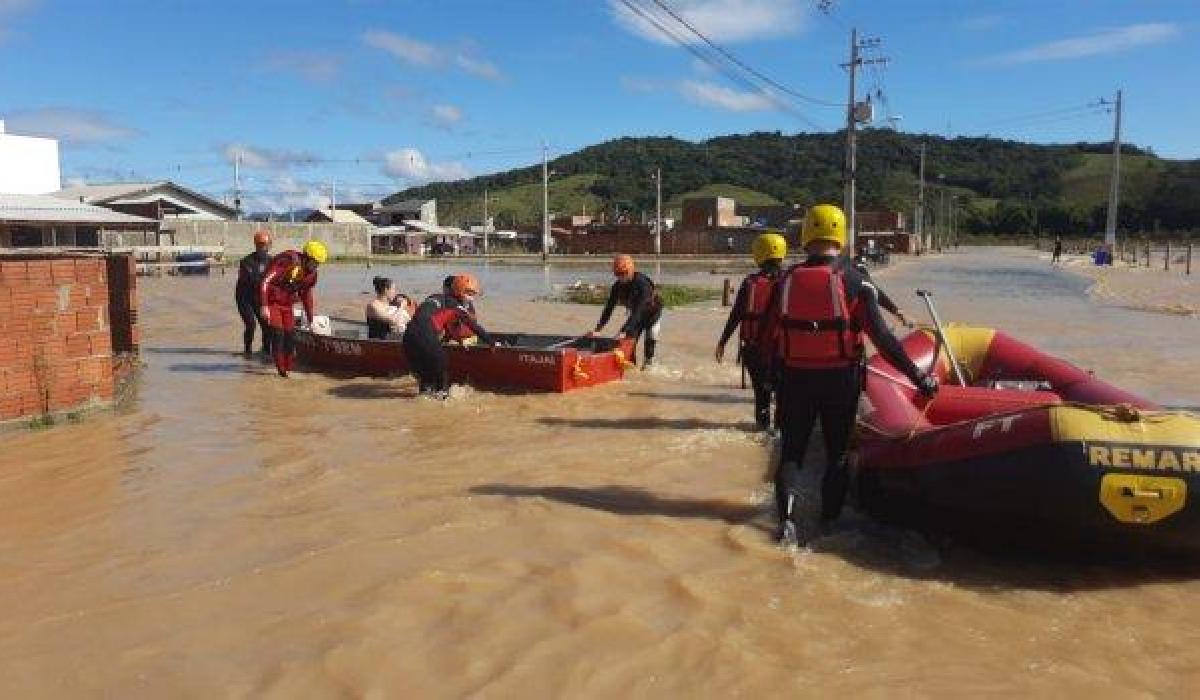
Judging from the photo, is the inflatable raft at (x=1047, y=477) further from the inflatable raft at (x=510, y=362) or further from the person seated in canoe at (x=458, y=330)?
the person seated in canoe at (x=458, y=330)

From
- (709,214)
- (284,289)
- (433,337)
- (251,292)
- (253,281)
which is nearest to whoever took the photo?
(433,337)

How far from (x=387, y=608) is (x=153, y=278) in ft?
105

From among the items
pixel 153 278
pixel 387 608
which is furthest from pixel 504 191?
pixel 387 608

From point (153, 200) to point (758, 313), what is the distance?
42990mm

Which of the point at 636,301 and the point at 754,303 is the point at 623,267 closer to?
the point at 636,301

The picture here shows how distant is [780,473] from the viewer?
16.9 ft

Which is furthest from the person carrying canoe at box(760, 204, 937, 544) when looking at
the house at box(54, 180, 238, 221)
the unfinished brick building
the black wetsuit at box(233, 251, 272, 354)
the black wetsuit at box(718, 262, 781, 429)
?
the house at box(54, 180, 238, 221)

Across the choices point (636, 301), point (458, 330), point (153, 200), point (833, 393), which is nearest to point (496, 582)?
point (833, 393)

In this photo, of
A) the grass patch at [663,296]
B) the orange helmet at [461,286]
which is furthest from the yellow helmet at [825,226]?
the grass patch at [663,296]

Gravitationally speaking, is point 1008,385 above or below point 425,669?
above

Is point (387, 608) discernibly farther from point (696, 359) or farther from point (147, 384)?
point (696, 359)

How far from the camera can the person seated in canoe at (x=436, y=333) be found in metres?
9.26

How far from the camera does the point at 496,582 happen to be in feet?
15.0

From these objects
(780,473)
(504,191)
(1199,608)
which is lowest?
(1199,608)
